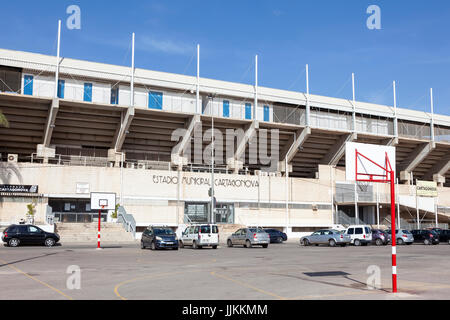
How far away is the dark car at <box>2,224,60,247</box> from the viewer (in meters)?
30.8

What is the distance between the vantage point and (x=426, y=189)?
54969 millimetres

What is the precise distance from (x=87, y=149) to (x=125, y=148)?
372 cm

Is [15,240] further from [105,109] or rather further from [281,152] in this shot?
[281,152]

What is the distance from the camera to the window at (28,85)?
4091 cm

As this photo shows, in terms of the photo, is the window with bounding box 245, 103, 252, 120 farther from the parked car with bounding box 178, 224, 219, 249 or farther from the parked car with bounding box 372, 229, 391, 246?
the parked car with bounding box 178, 224, 219, 249

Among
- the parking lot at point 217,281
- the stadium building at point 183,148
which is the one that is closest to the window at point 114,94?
the stadium building at point 183,148

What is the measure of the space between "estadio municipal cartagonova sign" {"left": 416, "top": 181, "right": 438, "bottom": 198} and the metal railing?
107 feet

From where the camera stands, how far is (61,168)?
42.5 metres

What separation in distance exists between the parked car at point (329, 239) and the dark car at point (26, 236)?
1848 centimetres

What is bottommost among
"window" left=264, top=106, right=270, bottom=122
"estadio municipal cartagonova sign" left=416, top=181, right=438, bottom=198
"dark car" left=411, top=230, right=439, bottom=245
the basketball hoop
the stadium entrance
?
"dark car" left=411, top=230, right=439, bottom=245

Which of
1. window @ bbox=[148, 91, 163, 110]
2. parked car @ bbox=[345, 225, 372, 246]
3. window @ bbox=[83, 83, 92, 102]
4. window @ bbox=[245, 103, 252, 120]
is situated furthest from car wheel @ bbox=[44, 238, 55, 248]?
window @ bbox=[245, 103, 252, 120]

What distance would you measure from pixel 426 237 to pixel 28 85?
35.8 m

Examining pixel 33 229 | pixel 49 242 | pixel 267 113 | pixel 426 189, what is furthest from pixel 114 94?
pixel 426 189
